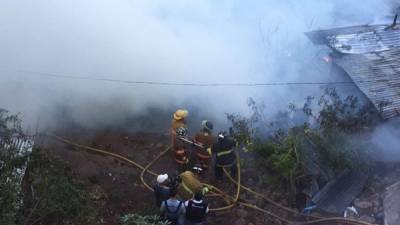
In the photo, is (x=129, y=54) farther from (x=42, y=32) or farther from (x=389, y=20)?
(x=389, y=20)

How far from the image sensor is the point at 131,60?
36.0 ft

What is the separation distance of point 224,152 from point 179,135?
867 millimetres

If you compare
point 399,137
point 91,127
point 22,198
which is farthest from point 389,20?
point 22,198

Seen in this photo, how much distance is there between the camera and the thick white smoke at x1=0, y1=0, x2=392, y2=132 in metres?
10.3

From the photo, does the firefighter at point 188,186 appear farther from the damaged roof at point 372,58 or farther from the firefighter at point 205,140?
the damaged roof at point 372,58

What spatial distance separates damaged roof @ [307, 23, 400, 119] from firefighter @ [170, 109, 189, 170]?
337 centimetres

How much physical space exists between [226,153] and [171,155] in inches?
57.2

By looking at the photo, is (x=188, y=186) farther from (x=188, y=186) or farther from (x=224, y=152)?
(x=224, y=152)

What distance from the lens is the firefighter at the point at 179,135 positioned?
9.08m

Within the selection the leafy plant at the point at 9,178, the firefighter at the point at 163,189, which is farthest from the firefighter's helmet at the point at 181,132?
the leafy plant at the point at 9,178

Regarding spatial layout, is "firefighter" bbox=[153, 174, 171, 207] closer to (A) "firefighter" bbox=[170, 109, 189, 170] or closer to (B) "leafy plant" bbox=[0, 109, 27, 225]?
(A) "firefighter" bbox=[170, 109, 189, 170]

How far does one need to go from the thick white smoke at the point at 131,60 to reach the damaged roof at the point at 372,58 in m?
0.68

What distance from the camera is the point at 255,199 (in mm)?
8812

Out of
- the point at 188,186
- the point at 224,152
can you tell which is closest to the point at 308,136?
the point at 224,152
